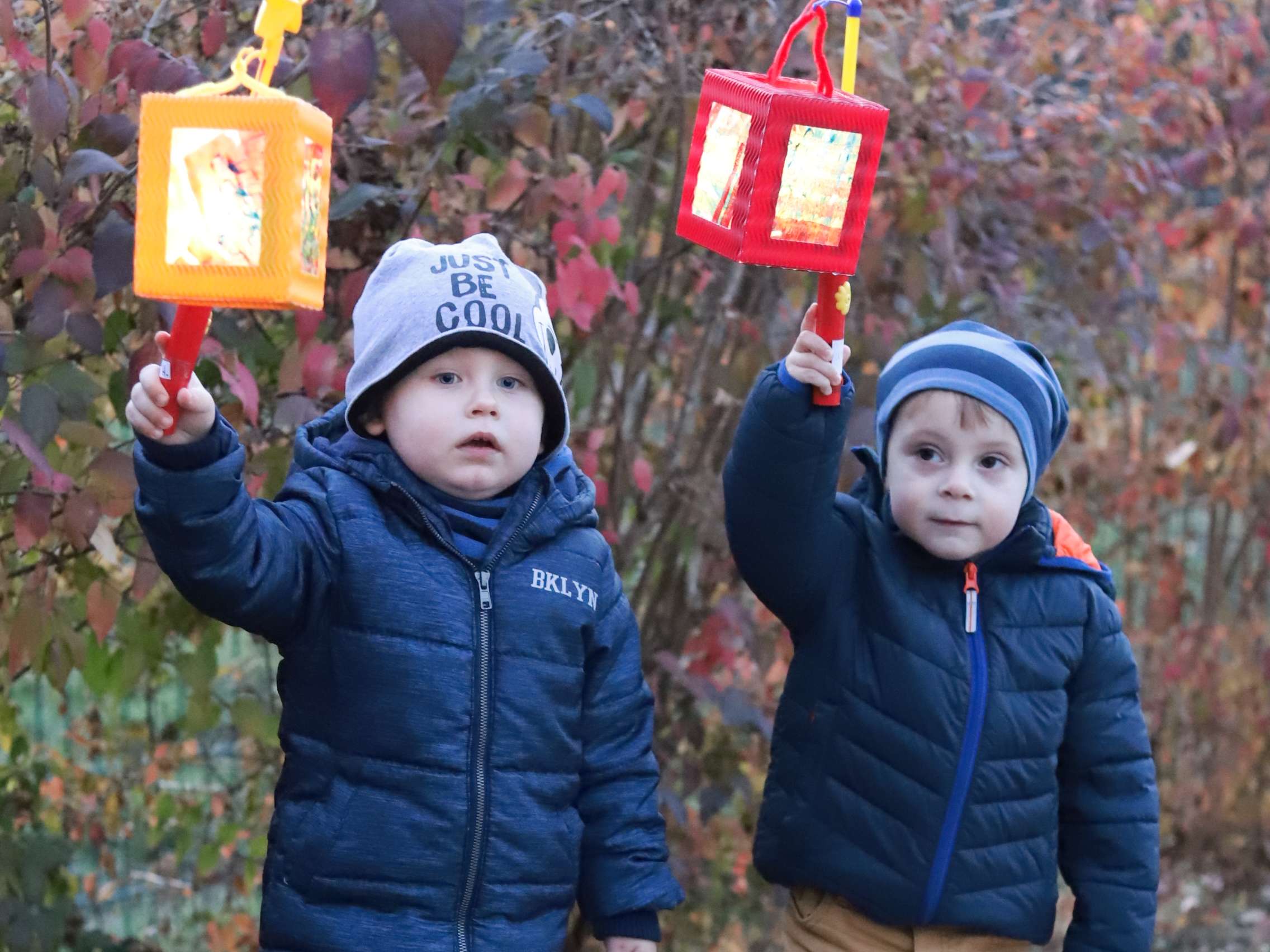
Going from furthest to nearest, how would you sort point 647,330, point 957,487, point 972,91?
1. point 647,330
2. point 972,91
3. point 957,487

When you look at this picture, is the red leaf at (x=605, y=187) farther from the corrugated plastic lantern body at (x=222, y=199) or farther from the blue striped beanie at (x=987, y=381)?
the corrugated plastic lantern body at (x=222, y=199)

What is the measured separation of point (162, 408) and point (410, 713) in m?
0.58

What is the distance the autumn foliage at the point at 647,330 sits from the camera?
2.52 metres

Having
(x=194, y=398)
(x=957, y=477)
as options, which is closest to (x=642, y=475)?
(x=957, y=477)

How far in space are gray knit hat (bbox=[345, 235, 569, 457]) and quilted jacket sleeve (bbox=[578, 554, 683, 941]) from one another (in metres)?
0.35

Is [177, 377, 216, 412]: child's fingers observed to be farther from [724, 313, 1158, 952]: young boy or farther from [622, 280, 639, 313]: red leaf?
[622, 280, 639, 313]: red leaf

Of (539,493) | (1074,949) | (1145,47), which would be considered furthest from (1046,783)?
(1145,47)

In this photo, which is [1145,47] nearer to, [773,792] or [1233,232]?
[1233,232]

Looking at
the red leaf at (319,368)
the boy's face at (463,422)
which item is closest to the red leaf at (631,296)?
the red leaf at (319,368)

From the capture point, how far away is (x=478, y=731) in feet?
7.47

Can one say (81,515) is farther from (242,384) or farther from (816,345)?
(816,345)

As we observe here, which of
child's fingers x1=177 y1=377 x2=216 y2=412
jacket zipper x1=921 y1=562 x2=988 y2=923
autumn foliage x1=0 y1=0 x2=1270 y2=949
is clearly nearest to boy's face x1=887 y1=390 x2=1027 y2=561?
jacket zipper x1=921 y1=562 x2=988 y2=923

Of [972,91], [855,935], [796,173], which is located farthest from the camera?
[972,91]

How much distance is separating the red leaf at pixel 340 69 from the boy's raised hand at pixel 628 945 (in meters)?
1.28
